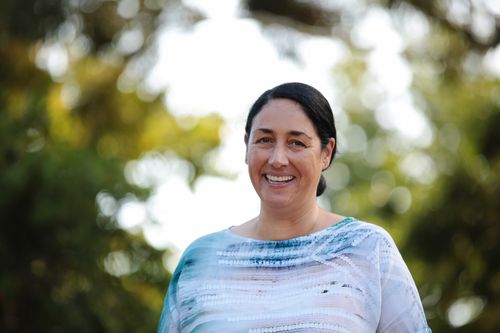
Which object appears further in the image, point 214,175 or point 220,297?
point 214,175

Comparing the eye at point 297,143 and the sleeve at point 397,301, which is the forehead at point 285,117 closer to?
the eye at point 297,143

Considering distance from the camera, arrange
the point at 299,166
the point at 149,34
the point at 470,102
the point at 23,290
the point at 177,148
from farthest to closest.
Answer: the point at 177,148, the point at 470,102, the point at 149,34, the point at 23,290, the point at 299,166

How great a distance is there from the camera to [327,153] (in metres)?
3.38

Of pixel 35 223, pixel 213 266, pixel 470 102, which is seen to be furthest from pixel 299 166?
pixel 470 102

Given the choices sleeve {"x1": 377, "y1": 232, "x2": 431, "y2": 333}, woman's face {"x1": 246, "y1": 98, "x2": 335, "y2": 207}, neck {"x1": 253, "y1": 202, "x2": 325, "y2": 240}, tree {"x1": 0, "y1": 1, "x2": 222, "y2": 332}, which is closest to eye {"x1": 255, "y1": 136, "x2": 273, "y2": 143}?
woman's face {"x1": 246, "y1": 98, "x2": 335, "y2": 207}

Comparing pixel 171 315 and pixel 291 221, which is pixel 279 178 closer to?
pixel 291 221

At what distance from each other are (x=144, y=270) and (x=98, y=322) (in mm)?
596

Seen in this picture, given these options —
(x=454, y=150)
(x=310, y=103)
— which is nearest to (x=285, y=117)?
(x=310, y=103)

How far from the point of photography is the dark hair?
3.29m

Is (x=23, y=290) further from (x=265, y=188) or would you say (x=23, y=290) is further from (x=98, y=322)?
(x=265, y=188)

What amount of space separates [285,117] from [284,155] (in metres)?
A: 0.13

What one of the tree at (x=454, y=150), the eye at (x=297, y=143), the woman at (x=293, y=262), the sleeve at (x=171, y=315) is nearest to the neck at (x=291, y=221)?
the woman at (x=293, y=262)

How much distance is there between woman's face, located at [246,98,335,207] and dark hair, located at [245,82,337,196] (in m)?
0.02

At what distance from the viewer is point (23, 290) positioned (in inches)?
330
